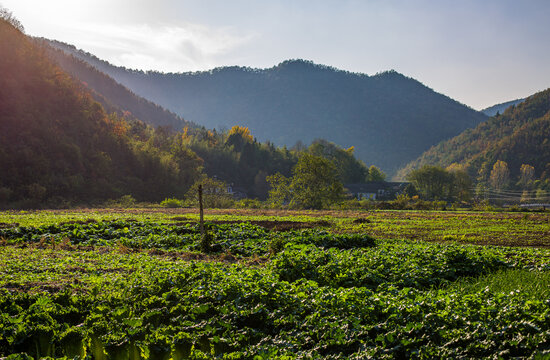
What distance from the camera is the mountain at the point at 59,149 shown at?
55469mm

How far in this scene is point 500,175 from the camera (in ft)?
419

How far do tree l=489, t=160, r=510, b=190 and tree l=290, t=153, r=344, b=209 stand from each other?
87061 millimetres

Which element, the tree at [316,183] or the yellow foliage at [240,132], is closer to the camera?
the tree at [316,183]

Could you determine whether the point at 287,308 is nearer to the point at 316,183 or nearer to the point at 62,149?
the point at 316,183

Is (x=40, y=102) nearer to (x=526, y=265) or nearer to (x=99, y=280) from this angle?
(x=99, y=280)

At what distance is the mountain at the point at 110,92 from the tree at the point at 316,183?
285ft

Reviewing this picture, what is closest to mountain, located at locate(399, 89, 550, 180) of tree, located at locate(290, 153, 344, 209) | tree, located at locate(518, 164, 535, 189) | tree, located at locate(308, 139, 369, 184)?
tree, located at locate(518, 164, 535, 189)

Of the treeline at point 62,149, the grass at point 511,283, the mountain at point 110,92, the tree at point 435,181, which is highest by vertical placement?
the mountain at point 110,92

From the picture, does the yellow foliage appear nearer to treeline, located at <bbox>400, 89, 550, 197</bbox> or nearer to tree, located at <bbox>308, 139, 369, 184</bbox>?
tree, located at <bbox>308, 139, 369, 184</bbox>

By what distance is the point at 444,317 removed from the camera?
721cm

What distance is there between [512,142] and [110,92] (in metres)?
143

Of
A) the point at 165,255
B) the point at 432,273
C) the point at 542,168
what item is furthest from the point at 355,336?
the point at 542,168

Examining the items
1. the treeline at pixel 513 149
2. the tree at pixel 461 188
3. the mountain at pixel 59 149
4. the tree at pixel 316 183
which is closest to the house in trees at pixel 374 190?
the tree at pixel 461 188

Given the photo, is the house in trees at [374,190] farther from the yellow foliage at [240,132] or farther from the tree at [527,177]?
the tree at [527,177]
